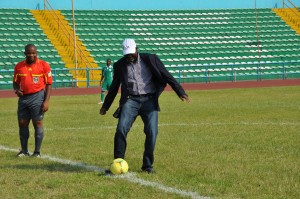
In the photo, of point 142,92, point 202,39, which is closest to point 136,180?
point 142,92

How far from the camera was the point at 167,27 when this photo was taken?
47062 mm

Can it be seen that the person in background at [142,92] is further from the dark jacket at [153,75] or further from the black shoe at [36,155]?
the black shoe at [36,155]

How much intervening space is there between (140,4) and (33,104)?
1517 inches

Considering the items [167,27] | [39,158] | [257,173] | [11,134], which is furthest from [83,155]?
[167,27]

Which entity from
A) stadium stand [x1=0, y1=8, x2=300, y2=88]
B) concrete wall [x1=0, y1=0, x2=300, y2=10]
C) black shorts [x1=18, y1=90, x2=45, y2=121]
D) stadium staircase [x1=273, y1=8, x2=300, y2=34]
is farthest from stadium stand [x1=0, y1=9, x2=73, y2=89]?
black shorts [x1=18, y1=90, x2=45, y2=121]

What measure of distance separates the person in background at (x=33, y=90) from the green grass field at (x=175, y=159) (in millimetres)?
364

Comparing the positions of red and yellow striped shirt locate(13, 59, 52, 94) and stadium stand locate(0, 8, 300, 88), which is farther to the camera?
stadium stand locate(0, 8, 300, 88)

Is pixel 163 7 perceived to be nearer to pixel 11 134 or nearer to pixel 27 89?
pixel 11 134

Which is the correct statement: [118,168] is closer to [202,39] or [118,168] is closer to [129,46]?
[129,46]

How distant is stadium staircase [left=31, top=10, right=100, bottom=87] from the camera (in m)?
39.7

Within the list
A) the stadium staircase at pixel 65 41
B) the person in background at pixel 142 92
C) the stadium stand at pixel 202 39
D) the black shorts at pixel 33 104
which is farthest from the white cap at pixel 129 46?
the stadium stand at pixel 202 39

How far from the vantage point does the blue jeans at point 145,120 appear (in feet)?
29.3

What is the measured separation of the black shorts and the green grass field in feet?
2.14

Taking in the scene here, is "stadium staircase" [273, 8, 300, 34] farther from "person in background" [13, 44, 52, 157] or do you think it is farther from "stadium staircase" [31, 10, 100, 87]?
"person in background" [13, 44, 52, 157]
